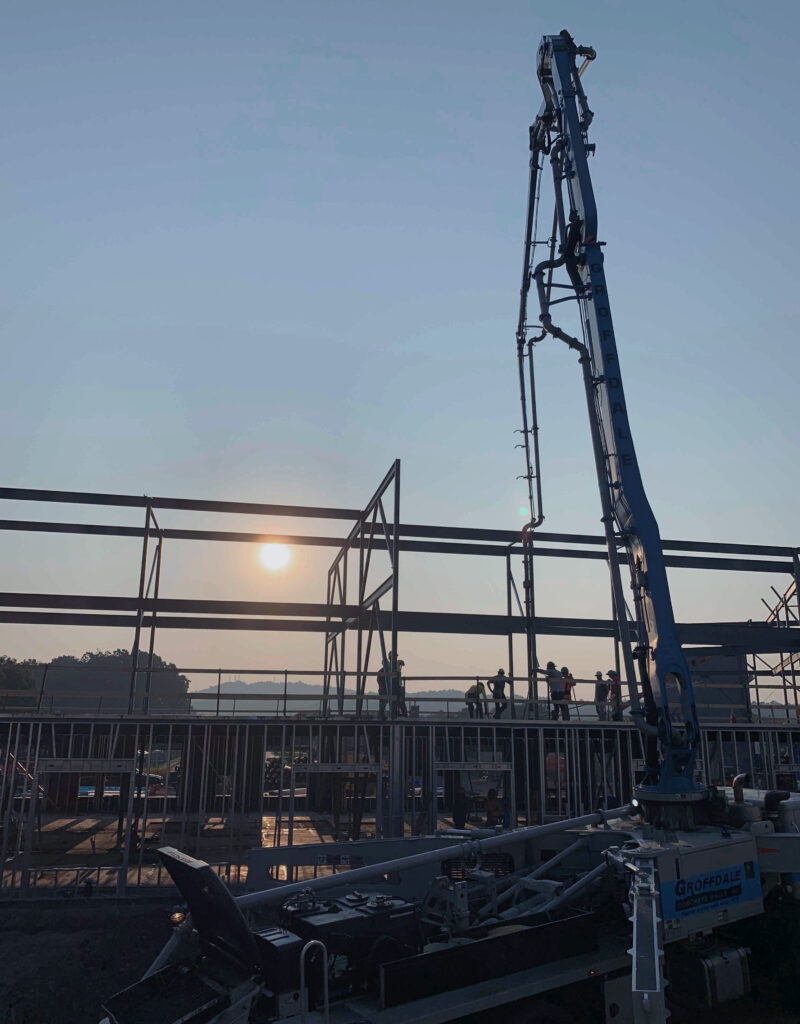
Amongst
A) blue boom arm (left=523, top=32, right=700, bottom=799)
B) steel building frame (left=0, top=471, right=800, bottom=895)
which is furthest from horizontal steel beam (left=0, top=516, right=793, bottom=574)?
blue boom arm (left=523, top=32, right=700, bottom=799)

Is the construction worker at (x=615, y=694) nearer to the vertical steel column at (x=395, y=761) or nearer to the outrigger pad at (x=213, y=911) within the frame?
the vertical steel column at (x=395, y=761)

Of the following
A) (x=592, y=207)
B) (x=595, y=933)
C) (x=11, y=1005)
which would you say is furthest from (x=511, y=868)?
(x=592, y=207)

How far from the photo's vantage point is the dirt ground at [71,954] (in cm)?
880

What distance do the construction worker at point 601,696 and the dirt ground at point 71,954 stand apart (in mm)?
10322

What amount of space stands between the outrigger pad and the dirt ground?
346 cm

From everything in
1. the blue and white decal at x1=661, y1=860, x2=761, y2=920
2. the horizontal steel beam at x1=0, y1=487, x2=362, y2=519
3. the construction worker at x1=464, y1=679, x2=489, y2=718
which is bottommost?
the blue and white decal at x1=661, y1=860, x2=761, y2=920

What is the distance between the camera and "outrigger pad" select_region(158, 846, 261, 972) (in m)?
5.88

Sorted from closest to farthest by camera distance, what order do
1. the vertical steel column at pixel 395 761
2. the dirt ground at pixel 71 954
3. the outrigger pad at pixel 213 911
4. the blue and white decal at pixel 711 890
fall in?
the outrigger pad at pixel 213 911
the blue and white decal at pixel 711 890
the dirt ground at pixel 71 954
the vertical steel column at pixel 395 761

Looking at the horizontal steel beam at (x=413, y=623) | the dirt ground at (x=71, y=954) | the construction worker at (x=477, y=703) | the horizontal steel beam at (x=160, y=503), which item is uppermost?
the horizontal steel beam at (x=160, y=503)

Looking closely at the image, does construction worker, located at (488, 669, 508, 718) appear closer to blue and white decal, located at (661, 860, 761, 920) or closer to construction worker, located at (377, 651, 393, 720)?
construction worker, located at (377, 651, 393, 720)

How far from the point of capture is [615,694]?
63.1 feet

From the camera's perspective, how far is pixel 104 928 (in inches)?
445

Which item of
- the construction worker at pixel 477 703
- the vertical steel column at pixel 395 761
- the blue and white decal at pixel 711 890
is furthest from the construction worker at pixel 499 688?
the blue and white decal at pixel 711 890

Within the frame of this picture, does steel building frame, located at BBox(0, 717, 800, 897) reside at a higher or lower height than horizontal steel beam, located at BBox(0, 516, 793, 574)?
lower
